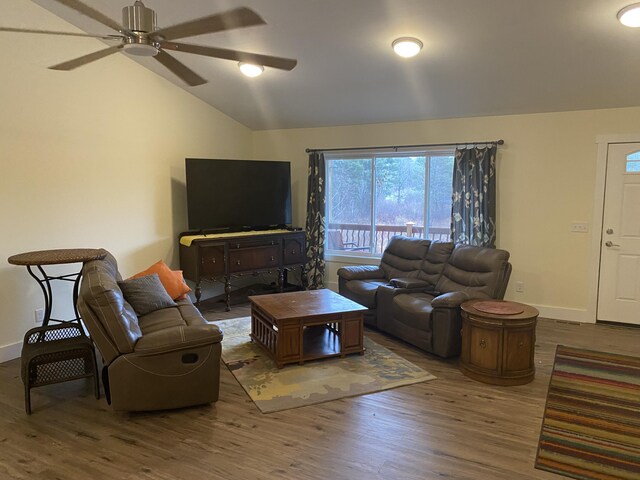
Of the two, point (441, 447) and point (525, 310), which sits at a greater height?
point (525, 310)

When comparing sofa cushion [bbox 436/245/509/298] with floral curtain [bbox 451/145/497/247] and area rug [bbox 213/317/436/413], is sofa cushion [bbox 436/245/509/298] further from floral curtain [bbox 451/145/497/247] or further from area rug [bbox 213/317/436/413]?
area rug [bbox 213/317/436/413]

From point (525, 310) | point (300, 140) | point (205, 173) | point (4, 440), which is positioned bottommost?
point (4, 440)

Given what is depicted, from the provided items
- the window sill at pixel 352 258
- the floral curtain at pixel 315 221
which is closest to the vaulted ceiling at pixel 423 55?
the floral curtain at pixel 315 221

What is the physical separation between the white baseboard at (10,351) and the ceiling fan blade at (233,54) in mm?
2947

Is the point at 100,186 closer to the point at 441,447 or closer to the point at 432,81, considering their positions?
the point at 432,81

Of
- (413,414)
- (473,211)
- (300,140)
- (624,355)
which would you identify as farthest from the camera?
(300,140)

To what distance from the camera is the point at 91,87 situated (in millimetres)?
4246

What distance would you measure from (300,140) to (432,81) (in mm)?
2377

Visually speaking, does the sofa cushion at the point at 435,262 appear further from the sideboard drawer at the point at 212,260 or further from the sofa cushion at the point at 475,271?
the sideboard drawer at the point at 212,260

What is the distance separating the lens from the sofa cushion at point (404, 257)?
4.85 meters

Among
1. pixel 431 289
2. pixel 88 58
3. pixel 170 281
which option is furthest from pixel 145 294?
pixel 431 289

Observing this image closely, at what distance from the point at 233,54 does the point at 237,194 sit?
3154 mm

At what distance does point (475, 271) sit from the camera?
419 centimetres

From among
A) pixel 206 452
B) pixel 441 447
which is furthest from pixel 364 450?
pixel 206 452
